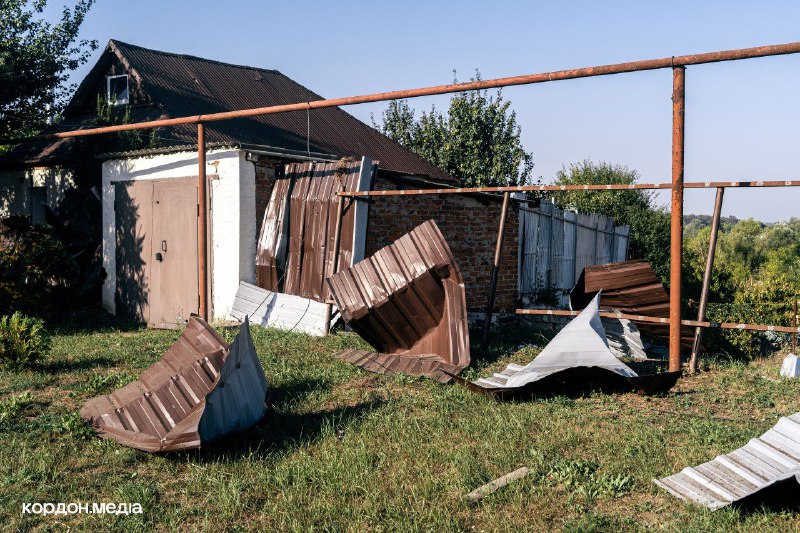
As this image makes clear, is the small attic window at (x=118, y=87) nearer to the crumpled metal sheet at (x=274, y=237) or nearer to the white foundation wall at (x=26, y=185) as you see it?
the white foundation wall at (x=26, y=185)

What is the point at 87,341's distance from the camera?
8734mm

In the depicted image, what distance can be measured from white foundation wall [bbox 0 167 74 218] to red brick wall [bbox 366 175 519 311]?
25.9 feet

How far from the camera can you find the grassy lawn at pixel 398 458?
11.3ft

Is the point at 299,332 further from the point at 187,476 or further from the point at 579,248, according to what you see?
the point at 579,248

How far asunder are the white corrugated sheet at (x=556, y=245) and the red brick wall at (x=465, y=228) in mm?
508

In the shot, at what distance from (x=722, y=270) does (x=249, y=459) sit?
17.5m

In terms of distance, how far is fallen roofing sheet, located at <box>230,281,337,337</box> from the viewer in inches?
336

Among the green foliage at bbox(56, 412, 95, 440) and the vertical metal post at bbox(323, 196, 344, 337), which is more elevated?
the vertical metal post at bbox(323, 196, 344, 337)

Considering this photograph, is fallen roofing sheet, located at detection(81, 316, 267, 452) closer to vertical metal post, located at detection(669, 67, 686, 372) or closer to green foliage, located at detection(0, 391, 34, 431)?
green foliage, located at detection(0, 391, 34, 431)

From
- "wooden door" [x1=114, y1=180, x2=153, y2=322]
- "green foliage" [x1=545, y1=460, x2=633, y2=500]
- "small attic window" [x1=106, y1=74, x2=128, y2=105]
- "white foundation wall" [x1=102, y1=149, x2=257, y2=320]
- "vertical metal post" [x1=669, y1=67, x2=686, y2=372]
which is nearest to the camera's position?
"green foliage" [x1=545, y1=460, x2=633, y2=500]

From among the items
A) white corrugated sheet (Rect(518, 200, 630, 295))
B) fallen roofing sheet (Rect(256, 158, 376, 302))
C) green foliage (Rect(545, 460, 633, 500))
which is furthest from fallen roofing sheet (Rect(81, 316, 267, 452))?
white corrugated sheet (Rect(518, 200, 630, 295))

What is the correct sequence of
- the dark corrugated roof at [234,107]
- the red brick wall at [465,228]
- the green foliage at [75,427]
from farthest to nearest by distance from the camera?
the dark corrugated roof at [234,107] → the red brick wall at [465,228] → the green foliage at [75,427]

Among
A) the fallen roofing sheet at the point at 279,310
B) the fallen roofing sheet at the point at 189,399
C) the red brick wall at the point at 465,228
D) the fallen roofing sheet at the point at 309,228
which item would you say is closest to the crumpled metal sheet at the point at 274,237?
the fallen roofing sheet at the point at 309,228

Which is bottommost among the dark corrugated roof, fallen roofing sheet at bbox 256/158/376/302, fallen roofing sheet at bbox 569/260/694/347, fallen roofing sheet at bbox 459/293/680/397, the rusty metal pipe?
fallen roofing sheet at bbox 459/293/680/397
